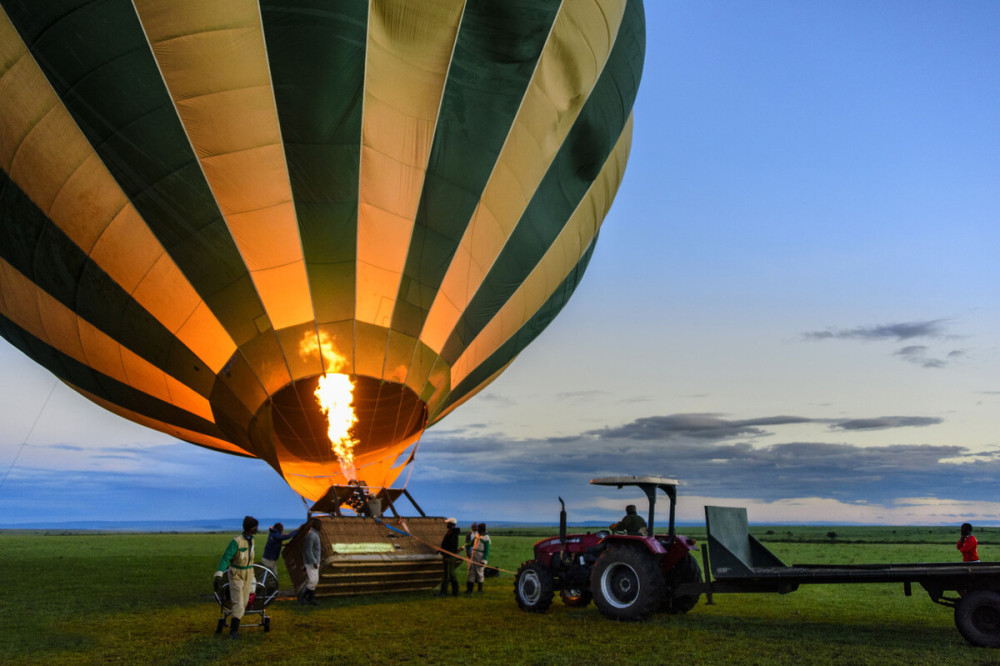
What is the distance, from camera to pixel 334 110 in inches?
352

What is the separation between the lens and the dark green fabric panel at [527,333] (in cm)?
1298

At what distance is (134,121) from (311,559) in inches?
222

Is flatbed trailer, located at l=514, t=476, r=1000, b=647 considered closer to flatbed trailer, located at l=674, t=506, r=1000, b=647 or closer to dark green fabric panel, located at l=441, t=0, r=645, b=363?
flatbed trailer, located at l=674, t=506, r=1000, b=647

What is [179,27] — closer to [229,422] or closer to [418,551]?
[229,422]

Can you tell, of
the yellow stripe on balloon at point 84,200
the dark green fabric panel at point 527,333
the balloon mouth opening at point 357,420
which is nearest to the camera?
the yellow stripe on balloon at point 84,200

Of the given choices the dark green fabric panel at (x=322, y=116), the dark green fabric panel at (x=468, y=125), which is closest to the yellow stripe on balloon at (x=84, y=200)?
the dark green fabric panel at (x=322, y=116)

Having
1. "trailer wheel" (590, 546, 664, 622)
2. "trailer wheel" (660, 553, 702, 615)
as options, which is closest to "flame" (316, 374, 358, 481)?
"trailer wheel" (590, 546, 664, 622)

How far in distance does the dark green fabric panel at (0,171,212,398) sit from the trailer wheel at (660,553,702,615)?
6.48 m

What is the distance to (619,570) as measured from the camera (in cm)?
888

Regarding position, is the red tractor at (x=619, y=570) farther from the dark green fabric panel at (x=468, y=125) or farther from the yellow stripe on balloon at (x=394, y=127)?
the yellow stripe on balloon at (x=394, y=127)

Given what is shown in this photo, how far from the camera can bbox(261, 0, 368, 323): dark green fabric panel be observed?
27.7 ft

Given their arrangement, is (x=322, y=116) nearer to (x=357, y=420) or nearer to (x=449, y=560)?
(x=357, y=420)

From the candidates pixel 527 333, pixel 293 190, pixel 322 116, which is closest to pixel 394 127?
pixel 322 116

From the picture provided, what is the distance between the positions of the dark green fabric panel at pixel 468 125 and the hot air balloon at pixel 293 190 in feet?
0.09
